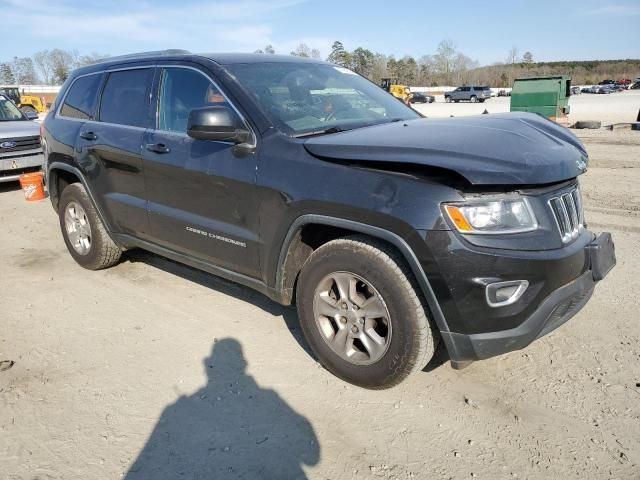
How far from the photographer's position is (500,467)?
2.40 meters

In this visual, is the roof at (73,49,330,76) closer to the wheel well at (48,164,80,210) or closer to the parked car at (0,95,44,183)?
the wheel well at (48,164,80,210)

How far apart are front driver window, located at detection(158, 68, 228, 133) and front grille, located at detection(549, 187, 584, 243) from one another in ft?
7.22

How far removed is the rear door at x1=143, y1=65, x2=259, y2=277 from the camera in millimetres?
3268

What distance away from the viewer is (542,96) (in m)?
17.4

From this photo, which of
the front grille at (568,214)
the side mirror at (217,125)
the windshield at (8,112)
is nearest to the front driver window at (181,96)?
the side mirror at (217,125)

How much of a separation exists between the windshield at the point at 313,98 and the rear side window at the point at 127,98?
3.07ft

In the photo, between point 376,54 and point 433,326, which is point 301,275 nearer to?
point 433,326

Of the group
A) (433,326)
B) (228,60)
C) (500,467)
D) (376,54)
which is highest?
(376,54)

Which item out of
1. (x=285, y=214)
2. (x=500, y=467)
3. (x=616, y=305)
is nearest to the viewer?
(x=500, y=467)

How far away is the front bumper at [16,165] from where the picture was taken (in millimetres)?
9031

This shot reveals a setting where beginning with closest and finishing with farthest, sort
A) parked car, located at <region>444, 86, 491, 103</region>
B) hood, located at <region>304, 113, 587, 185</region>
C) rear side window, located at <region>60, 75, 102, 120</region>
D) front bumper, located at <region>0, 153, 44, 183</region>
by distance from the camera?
hood, located at <region>304, 113, 587, 185</region> → rear side window, located at <region>60, 75, 102, 120</region> → front bumper, located at <region>0, 153, 44, 183</region> → parked car, located at <region>444, 86, 491, 103</region>

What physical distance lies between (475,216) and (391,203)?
1.33 ft

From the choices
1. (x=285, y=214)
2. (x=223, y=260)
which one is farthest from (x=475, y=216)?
(x=223, y=260)

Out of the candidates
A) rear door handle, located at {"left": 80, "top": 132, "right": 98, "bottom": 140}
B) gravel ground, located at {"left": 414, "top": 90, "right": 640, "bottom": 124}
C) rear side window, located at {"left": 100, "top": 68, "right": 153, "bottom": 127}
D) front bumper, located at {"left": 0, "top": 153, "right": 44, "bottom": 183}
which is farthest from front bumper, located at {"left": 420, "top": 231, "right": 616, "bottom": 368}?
gravel ground, located at {"left": 414, "top": 90, "right": 640, "bottom": 124}
